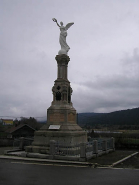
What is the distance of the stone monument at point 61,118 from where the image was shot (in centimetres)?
1467

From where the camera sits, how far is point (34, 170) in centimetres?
942

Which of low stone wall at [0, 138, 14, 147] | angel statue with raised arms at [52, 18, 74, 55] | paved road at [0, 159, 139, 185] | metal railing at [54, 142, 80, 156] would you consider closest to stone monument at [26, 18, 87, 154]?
angel statue with raised arms at [52, 18, 74, 55]

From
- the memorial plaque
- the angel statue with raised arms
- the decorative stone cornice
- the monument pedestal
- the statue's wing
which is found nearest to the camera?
the monument pedestal

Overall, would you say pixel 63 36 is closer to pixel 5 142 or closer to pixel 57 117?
pixel 57 117

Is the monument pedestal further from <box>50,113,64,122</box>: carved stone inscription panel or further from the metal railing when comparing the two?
the metal railing

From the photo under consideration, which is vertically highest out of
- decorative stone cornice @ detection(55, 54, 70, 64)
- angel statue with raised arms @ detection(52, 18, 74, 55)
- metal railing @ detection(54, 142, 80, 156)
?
angel statue with raised arms @ detection(52, 18, 74, 55)

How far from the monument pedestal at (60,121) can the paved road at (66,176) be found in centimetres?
447

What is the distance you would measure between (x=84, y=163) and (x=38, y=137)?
17.4ft

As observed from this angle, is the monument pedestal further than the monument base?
Yes

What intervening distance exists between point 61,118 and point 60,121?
0.25 m

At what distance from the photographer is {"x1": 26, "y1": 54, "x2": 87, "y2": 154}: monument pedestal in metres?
14.6

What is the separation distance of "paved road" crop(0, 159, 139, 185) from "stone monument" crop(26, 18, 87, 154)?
14.9 ft

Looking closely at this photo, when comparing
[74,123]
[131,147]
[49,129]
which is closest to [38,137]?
[49,129]

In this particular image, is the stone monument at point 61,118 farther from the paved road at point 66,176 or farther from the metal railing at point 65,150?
the paved road at point 66,176
